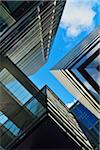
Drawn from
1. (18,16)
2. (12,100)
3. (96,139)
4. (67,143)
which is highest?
(18,16)

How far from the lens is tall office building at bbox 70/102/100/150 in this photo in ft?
87.3

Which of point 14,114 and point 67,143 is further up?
point 14,114

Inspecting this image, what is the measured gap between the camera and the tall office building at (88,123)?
1047 inches

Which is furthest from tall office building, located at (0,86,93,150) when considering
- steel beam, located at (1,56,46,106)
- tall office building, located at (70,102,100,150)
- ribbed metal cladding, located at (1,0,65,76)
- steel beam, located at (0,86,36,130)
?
ribbed metal cladding, located at (1,0,65,76)

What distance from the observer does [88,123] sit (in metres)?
32.0

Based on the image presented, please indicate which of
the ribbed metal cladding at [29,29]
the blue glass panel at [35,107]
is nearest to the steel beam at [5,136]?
the blue glass panel at [35,107]

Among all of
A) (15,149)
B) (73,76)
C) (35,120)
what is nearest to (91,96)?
(73,76)

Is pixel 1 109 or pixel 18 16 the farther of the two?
pixel 1 109

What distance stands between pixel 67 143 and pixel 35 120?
7.77 feet

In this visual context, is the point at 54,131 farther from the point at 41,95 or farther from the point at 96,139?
the point at 96,139

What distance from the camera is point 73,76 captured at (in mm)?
20438

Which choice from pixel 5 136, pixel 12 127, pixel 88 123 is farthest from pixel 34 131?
pixel 88 123

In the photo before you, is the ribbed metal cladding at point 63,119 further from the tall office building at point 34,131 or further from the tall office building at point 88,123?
the tall office building at point 34,131

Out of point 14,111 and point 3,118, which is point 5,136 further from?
point 14,111
